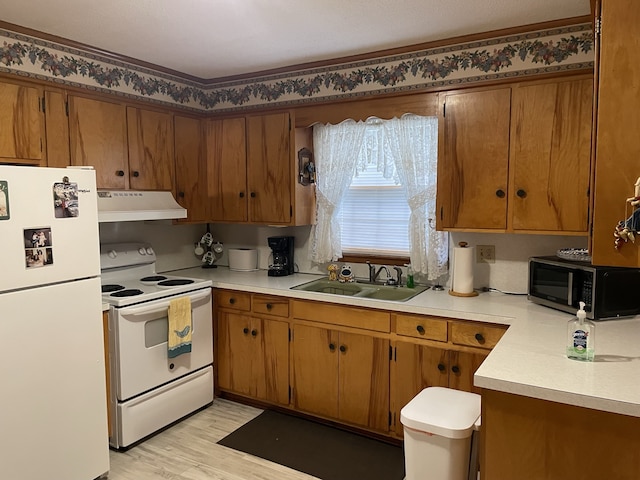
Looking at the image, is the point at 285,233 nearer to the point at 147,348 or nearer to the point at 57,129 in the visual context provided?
the point at 147,348

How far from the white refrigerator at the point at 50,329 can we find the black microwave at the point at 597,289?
96.1 inches

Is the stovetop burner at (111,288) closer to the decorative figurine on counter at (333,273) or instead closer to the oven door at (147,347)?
the oven door at (147,347)

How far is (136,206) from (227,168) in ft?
2.75

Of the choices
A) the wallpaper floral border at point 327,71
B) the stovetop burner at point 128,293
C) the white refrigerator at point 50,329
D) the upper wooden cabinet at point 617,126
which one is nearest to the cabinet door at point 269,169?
the wallpaper floral border at point 327,71

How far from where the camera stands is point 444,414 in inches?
78.2

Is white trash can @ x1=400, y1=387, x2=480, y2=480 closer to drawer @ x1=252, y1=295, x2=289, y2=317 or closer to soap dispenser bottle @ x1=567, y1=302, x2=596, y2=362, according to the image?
soap dispenser bottle @ x1=567, y1=302, x2=596, y2=362

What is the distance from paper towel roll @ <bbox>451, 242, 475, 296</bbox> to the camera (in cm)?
288

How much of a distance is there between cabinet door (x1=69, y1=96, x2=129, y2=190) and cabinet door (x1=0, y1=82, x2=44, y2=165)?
0.69ft

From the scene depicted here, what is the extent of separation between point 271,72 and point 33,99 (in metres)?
1.56

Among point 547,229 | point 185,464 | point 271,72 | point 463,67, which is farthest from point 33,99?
point 547,229

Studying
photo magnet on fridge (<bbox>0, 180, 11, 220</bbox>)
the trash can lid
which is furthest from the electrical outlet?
photo magnet on fridge (<bbox>0, 180, 11, 220</bbox>)

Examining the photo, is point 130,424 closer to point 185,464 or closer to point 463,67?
point 185,464

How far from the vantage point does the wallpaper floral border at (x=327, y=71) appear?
101 inches

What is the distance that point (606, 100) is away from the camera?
52.3 inches
